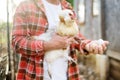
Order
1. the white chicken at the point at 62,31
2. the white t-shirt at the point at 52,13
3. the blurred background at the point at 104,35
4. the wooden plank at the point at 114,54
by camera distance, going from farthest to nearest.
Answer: the blurred background at the point at 104,35 → the wooden plank at the point at 114,54 → the white t-shirt at the point at 52,13 → the white chicken at the point at 62,31

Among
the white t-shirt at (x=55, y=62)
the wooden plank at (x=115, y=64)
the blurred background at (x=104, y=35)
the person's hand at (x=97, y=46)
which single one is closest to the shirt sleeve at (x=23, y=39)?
the white t-shirt at (x=55, y=62)

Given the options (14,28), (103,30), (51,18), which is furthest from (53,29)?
(103,30)

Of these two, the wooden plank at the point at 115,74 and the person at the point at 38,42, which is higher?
the person at the point at 38,42

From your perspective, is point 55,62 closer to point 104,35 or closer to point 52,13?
point 52,13

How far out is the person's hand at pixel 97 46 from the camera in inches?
82.4

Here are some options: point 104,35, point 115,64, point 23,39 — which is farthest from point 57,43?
point 104,35

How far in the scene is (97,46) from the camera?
210cm

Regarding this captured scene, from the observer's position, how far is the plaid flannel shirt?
81.1 inches

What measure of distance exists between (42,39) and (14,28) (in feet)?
0.57

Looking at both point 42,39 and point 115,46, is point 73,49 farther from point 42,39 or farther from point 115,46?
point 115,46

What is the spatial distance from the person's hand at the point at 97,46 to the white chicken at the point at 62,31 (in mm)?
152

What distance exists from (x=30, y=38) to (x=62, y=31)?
0.20m

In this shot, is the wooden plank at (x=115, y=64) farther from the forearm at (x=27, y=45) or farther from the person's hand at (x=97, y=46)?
the forearm at (x=27, y=45)

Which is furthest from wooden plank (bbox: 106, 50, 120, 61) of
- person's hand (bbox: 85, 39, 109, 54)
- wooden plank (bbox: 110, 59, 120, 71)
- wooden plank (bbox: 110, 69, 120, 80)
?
person's hand (bbox: 85, 39, 109, 54)
